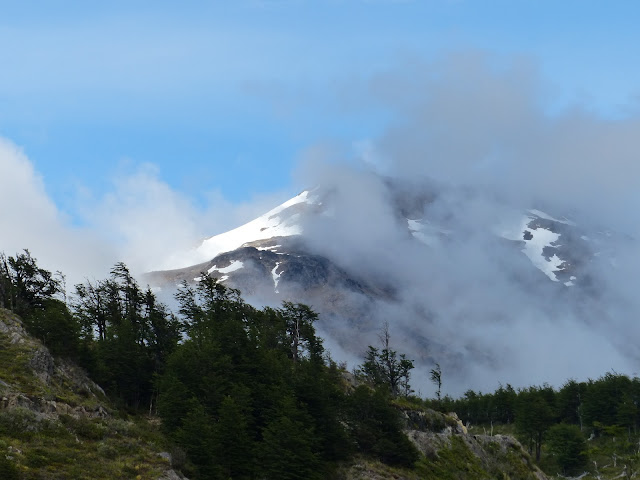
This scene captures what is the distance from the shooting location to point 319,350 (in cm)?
10819

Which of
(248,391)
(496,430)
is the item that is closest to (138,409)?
(248,391)

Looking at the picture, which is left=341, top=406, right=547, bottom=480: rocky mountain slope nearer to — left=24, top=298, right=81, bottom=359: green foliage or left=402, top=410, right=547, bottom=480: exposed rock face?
left=402, top=410, right=547, bottom=480: exposed rock face

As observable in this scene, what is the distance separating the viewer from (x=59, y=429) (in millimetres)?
48219

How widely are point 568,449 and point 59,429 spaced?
101 metres

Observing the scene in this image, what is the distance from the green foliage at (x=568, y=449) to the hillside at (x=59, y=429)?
86220mm

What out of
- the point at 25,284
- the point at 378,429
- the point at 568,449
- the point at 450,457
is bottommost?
the point at 568,449

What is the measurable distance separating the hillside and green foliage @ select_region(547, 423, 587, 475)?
86.2 m

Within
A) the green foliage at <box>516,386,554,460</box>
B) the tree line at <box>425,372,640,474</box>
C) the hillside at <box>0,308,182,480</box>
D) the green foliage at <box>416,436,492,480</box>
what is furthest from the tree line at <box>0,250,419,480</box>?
the tree line at <box>425,372,640,474</box>

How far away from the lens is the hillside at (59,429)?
137 ft

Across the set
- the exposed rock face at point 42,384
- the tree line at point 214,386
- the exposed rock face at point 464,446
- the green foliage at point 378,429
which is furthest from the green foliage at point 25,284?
the exposed rock face at point 464,446

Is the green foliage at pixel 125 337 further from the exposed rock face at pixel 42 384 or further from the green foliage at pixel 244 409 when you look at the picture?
the green foliage at pixel 244 409

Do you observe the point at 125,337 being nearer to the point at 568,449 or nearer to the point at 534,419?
the point at 534,419

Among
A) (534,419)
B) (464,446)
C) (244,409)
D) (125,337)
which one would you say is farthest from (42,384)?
(534,419)

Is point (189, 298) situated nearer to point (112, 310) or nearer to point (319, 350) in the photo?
point (112, 310)
